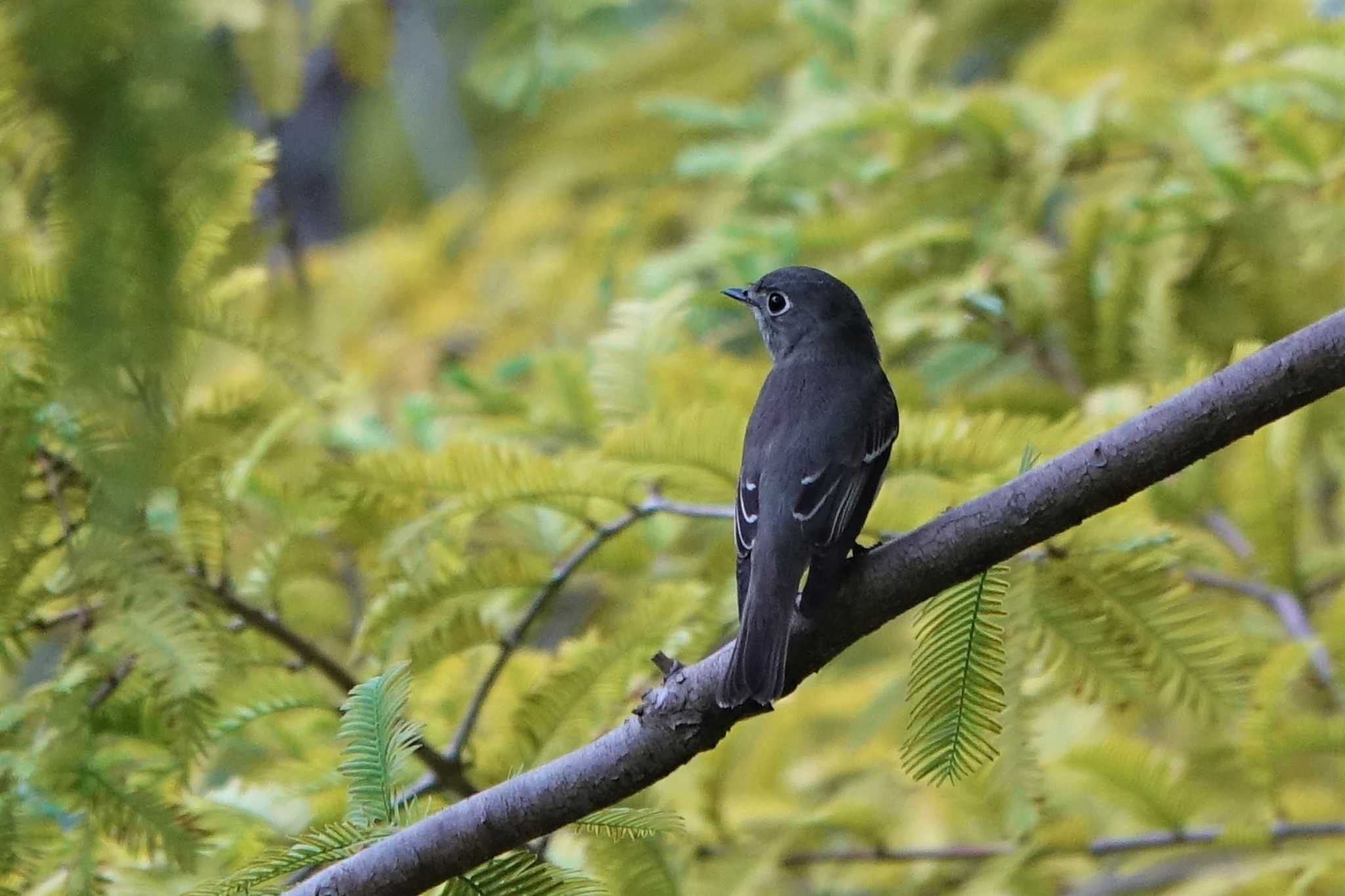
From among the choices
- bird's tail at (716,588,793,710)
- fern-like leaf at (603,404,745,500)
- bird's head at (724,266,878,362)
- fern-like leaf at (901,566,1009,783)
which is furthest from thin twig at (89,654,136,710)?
bird's head at (724,266,878,362)

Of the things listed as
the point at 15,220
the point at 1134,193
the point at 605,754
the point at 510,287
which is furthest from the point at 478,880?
the point at 510,287

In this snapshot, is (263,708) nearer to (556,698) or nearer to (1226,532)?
(556,698)

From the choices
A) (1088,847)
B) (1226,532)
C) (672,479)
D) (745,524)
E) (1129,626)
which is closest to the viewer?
(1129,626)

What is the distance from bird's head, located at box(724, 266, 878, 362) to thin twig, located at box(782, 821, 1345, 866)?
1.37 meters

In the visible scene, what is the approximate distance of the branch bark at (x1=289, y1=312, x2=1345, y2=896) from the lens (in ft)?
6.27

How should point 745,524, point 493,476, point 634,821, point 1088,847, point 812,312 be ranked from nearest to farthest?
point 634,821
point 745,524
point 493,476
point 1088,847
point 812,312

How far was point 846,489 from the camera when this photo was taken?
283cm

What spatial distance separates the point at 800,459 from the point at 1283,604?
5.61ft

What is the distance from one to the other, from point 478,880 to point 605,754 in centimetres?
28

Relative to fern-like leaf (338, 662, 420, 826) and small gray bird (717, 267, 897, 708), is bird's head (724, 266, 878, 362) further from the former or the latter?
fern-like leaf (338, 662, 420, 826)

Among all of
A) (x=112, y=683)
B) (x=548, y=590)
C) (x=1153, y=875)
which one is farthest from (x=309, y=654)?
(x=1153, y=875)

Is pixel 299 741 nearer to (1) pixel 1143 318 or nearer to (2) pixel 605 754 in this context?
(2) pixel 605 754

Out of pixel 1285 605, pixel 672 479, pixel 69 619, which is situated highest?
pixel 672 479

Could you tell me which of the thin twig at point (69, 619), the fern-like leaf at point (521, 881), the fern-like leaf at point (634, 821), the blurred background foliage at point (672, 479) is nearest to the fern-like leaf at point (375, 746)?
the blurred background foliage at point (672, 479)
